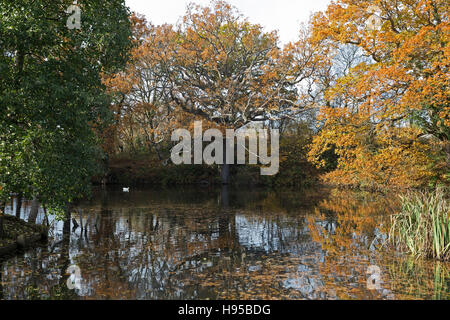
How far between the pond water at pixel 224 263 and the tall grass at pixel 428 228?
357 millimetres

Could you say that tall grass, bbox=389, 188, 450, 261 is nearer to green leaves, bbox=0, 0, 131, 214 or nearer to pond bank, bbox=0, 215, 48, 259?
green leaves, bbox=0, 0, 131, 214

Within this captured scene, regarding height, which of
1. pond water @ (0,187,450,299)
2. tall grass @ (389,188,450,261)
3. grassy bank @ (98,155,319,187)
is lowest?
pond water @ (0,187,450,299)

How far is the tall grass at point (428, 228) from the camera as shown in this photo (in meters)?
7.18

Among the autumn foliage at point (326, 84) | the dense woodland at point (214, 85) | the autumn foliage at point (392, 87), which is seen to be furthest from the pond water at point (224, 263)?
the autumn foliage at point (326, 84)

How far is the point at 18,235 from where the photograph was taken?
937 centimetres

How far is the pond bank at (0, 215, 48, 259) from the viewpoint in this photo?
8.66 meters

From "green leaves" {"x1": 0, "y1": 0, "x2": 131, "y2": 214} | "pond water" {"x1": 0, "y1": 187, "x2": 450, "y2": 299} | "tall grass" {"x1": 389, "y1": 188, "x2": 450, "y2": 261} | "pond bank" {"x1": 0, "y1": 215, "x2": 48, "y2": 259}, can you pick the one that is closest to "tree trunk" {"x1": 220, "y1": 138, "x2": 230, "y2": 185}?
"pond water" {"x1": 0, "y1": 187, "x2": 450, "y2": 299}

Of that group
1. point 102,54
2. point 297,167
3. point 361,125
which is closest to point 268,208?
point 361,125

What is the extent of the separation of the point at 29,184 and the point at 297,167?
89.9ft

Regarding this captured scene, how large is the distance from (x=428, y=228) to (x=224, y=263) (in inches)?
165

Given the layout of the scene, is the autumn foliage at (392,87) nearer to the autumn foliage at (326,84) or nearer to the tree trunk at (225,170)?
the autumn foliage at (326,84)

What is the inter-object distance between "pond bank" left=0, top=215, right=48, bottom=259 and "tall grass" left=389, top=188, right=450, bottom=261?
8.94 m

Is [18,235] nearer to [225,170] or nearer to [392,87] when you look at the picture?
[392,87]

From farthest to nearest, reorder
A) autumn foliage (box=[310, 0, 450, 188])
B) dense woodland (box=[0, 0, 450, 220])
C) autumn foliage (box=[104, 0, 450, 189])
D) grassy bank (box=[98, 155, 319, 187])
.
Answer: grassy bank (box=[98, 155, 319, 187]) < autumn foliage (box=[104, 0, 450, 189]) < autumn foliage (box=[310, 0, 450, 188]) < dense woodland (box=[0, 0, 450, 220])
